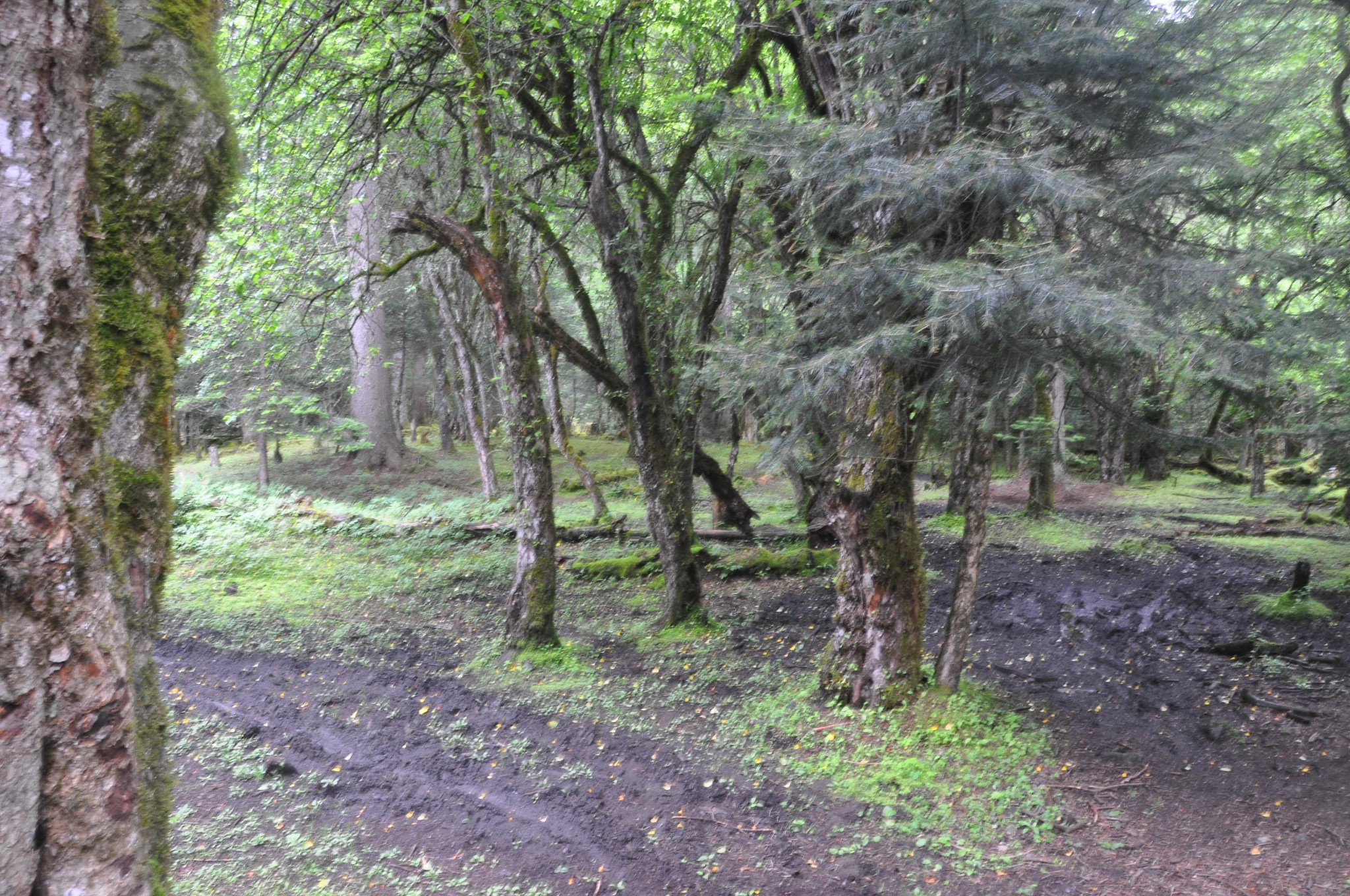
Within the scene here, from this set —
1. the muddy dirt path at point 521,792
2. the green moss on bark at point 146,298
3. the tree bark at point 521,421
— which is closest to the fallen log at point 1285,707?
the muddy dirt path at point 521,792

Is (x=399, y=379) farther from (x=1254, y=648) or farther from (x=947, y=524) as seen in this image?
(x=1254, y=648)

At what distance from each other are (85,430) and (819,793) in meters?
4.52

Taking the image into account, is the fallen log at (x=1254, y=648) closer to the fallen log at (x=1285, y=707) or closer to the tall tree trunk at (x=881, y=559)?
the fallen log at (x=1285, y=707)

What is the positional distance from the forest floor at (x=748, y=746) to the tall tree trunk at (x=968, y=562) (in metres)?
0.28

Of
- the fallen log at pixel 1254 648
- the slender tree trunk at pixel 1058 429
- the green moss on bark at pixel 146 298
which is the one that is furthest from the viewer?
the slender tree trunk at pixel 1058 429

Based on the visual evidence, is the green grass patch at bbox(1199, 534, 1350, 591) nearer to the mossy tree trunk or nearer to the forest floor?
the forest floor

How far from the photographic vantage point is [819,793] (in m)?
5.03

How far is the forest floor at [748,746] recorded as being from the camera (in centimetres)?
427

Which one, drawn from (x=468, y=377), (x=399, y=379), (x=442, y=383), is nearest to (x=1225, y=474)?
(x=468, y=377)

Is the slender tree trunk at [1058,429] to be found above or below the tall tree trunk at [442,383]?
below

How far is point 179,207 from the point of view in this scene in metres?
2.44

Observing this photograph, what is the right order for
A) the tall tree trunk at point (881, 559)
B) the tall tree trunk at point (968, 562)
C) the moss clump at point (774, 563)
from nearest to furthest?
the tall tree trunk at point (968, 562)
the tall tree trunk at point (881, 559)
the moss clump at point (774, 563)

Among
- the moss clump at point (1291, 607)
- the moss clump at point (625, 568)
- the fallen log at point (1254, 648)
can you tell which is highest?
the moss clump at point (625, 568)

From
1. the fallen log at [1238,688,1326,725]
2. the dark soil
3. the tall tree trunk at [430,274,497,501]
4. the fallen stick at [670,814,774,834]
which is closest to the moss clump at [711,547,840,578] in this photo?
the dark soil
